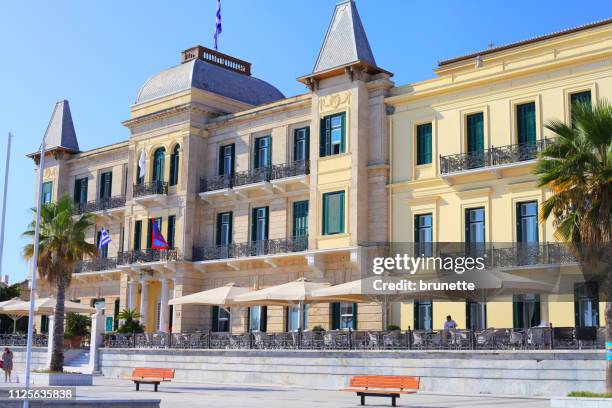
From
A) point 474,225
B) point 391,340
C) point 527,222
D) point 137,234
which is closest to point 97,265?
point 137,234

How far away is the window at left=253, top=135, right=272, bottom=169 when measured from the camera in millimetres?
38000

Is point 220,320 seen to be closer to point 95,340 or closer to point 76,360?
point 95,340

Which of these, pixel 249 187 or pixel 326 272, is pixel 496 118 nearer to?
pixel 326 272

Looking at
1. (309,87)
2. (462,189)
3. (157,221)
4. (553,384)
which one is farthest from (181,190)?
(553,384)

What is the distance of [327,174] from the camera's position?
3444cm

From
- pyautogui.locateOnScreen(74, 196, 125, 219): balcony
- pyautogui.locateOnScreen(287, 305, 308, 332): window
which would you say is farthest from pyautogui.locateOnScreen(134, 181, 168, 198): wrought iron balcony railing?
pyautogui.locateOnScreen(287, 305, 308, 332): window

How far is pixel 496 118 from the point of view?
30.6 meters

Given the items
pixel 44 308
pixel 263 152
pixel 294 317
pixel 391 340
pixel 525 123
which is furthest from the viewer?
pixel 44 308

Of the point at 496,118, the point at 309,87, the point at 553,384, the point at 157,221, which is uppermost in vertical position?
the point at 309,87

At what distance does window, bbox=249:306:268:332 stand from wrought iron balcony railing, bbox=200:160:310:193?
5619mm

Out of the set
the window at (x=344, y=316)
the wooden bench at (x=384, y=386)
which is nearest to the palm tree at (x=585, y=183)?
the wooden bench at (x=384, y=386)

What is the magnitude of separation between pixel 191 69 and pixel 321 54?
8311 mm

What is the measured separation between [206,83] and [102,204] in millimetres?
9897

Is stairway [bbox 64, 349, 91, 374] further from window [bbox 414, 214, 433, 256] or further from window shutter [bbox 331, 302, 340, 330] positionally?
window [bbox 414, 214, 433, 256]
